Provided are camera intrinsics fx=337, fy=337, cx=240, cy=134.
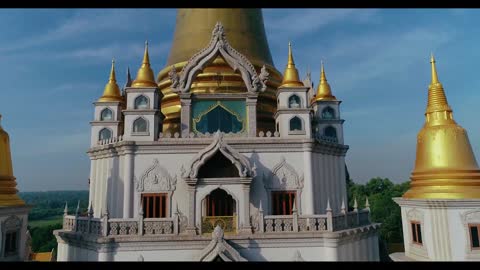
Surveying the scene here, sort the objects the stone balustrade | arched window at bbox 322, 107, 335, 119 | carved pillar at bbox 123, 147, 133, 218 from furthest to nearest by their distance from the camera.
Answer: arched window at bbox 322, 107, 335, 119 → carved pillar at bbox 123, 147, 133, 218 → the stone balustrade

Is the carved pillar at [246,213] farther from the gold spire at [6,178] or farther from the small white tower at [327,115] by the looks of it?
the gold spire at [6,178]

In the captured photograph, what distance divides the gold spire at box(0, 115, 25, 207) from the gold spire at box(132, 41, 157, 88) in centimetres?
604

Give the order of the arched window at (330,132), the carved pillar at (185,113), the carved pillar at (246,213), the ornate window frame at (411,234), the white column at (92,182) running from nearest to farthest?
the ornate window frame at (411,234) < the carved pillar at (246,213) < the carved pillar at (185,113) < the white column at (92,182) < the arched window at (330,132)

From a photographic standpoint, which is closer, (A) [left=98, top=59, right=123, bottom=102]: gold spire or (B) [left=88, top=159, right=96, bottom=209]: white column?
(B) [left=88, top=159, right=96, bottom=209]: white column

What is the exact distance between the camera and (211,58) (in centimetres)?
1741

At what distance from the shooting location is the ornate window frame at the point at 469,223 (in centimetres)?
1180

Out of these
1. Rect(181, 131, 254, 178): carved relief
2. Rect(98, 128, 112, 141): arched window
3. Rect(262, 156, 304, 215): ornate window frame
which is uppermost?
Rect(98, 128, 112, 141): arched window

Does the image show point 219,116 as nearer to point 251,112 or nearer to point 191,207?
point 251,112

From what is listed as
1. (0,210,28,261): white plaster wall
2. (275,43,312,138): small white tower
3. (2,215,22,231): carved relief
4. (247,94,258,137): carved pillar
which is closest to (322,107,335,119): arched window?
(275,43,312,138): small white tower

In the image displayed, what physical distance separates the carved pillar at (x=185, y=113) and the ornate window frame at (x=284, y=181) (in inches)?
176

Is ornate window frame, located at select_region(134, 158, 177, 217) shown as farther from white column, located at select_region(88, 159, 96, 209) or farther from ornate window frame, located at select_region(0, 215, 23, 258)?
ornate window frame, located at select_region(0, 215, 23, 258)

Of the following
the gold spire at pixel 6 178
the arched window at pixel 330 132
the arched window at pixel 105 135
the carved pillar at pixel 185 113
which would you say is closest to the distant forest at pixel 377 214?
the arched window at pixel 330 132

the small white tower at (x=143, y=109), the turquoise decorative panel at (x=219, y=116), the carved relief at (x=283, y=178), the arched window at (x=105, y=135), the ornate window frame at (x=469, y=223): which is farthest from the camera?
the arched window at (x=105, y=135)

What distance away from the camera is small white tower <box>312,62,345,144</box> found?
1925 cm
